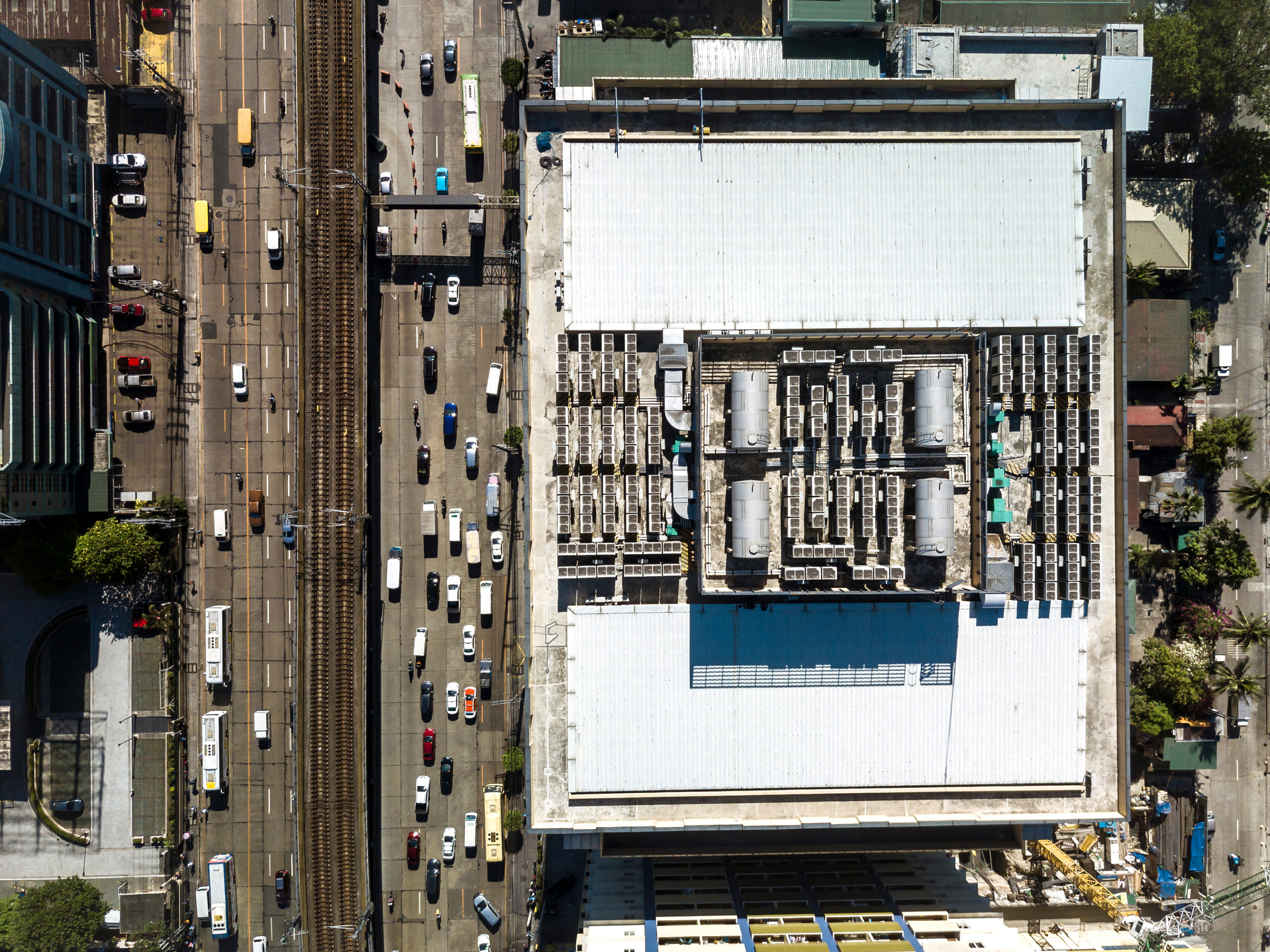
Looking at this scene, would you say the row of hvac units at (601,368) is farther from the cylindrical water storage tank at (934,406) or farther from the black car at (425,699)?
the black car at (425,699)

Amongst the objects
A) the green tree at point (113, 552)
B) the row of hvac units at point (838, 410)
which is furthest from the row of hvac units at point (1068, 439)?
the green tree at point (113, 552)

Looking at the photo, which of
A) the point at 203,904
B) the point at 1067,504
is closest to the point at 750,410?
the point at 1067,504

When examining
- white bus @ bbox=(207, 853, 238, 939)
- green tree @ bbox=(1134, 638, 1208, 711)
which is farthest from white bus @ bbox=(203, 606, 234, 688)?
green tree @ bbox=(1134, 638, 1208, 711)

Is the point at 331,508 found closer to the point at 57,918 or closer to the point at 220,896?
the point at 220,896

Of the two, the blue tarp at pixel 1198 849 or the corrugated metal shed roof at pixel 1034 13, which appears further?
the blue tarp at pixel 1198 849

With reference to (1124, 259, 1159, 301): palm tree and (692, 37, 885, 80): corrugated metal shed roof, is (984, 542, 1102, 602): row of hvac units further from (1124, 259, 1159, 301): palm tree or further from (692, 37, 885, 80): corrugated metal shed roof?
(692, 37, 885, 80): corrugated metal shed roof

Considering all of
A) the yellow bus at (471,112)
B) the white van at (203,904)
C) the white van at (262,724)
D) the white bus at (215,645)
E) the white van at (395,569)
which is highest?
the yellow bus at (471,112)
